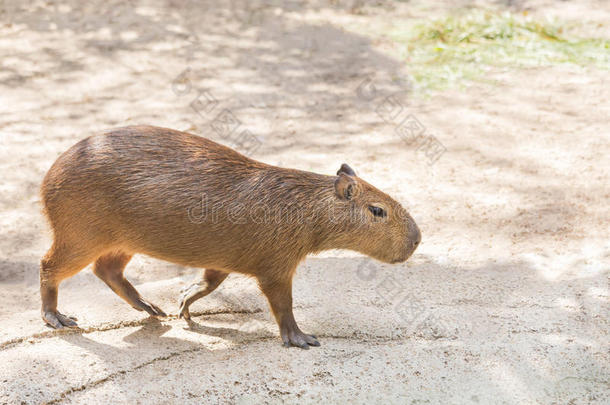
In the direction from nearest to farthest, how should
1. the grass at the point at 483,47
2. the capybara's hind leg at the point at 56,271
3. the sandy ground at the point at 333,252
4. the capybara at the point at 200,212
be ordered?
the sandy ground at the point at 333,252 < the capybara at the point at 200,212 < the capybara's hind leg at the point at 56,271 < the grass at the point at 483,47

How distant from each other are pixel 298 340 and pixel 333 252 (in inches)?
53.0

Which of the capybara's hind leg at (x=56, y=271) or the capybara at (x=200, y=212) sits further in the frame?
the capybara's hind leg at (x=56, y=271)

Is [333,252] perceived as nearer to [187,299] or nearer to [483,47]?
[187,299]

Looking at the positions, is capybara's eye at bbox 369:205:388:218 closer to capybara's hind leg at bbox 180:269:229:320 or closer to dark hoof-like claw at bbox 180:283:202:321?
capybara's hind leg at bbox 180:269:229:320

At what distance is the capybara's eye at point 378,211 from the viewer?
3871mm

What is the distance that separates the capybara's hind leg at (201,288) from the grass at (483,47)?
14.3ft

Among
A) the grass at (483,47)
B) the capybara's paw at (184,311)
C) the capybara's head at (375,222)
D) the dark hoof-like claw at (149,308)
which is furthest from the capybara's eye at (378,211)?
the grass at (483,47)

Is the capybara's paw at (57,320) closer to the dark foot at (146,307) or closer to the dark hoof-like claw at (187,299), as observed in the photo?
the dark foot at (146,307)

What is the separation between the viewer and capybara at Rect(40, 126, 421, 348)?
3.61 m

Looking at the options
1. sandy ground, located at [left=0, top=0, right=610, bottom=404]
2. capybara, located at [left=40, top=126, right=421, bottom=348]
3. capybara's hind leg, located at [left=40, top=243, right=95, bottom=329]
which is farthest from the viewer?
capybara's hind leg, located at [left=40, top=243, right=95, bottom=329]

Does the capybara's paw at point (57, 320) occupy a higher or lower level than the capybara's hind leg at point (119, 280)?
lower

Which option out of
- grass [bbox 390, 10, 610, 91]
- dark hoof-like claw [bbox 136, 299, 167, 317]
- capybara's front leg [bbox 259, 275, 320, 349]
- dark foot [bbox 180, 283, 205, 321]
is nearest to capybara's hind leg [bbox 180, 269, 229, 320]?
dark foot [bbox 180, 283, 205, 321]

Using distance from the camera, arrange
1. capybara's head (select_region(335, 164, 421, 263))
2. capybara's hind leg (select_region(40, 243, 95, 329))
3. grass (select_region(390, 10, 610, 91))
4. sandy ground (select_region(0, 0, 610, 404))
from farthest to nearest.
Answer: grass (select_region(390, 10, 610, 91)) < capybara's head (select_region(335, 164, 421, 263)) < capybara's hind leg (select_region(40, 243, 95, 329)) < sandy ground (select_region(0, 0, 610, 404))

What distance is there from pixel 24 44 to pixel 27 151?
2780 mm
